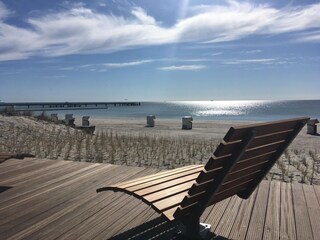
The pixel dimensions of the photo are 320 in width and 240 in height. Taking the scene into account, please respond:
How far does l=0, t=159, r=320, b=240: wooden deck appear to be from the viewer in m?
2.86

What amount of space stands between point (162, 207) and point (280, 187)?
7.58ft

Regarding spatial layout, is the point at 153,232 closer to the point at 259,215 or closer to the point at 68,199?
the point at 259,215

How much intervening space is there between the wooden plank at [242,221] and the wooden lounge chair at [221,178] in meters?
0.25

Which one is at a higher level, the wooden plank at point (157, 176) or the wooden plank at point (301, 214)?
the wooden plank at point (157, 176)

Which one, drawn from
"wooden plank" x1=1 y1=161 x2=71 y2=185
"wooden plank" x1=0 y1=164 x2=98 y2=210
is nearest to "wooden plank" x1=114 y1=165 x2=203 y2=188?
"wooden plank" x1=0 y1=164 x2=98 y2=210

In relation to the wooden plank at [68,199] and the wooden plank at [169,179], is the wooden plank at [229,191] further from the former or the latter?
the wooden plank at [68,199]

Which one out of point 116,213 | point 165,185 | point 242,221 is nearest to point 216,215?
point 242,221

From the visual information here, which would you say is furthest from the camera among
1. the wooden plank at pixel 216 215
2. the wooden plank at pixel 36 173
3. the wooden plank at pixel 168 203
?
the wooden plank at pixel 36 173

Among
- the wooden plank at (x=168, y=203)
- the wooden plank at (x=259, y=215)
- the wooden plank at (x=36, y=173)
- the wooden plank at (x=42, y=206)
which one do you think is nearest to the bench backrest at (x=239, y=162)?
the wooden plank at (x=168, y=203)

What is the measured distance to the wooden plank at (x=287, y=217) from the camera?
9.33 ft

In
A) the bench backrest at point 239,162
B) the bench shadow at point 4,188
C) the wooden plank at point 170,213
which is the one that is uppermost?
the bench backrest at point 239,162

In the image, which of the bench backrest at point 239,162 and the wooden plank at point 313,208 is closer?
the bench backrest at point 239,162

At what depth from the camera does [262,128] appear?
222 centimetres

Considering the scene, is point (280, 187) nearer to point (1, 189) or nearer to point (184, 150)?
point (1, 189)
